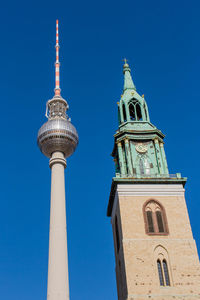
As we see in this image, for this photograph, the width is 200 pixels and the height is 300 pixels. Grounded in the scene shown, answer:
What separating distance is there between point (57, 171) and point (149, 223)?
1415 centimetres

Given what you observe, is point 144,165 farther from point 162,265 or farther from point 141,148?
point 162,265

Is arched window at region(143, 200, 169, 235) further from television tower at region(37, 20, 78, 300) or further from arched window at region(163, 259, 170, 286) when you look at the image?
television tower at region(37, 20, 78, 300)

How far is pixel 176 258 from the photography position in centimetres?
4806

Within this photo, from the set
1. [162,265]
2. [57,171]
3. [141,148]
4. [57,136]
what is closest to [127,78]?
[141,148]

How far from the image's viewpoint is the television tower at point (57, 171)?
46.1 meters

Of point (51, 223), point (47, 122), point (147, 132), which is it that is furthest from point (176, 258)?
point (47, 122)

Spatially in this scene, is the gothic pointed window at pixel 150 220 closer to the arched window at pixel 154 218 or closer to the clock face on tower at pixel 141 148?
the arched window at pixel 154 218

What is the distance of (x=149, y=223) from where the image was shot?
5109cm

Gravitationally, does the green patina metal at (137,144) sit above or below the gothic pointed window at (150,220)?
above

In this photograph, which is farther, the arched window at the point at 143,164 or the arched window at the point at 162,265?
the arched window at the point at 143,164

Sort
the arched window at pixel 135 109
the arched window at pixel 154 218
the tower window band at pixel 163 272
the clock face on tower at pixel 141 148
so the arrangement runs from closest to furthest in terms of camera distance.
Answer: the tower window band at pixel 163 272 < the arched window at pixel 154 218 < the clock face on tower at pixel 141 148 < the arched window at pixel 135 109

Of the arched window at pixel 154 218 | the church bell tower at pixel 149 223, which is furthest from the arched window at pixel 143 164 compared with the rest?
the arched window at pixel 154 218

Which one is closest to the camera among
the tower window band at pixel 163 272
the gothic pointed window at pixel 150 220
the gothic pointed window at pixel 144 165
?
the tower window band at pixel 163 272

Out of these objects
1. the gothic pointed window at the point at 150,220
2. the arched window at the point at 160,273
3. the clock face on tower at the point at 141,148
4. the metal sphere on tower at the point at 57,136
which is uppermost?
the metal sphere on tower at the point at 57,136
